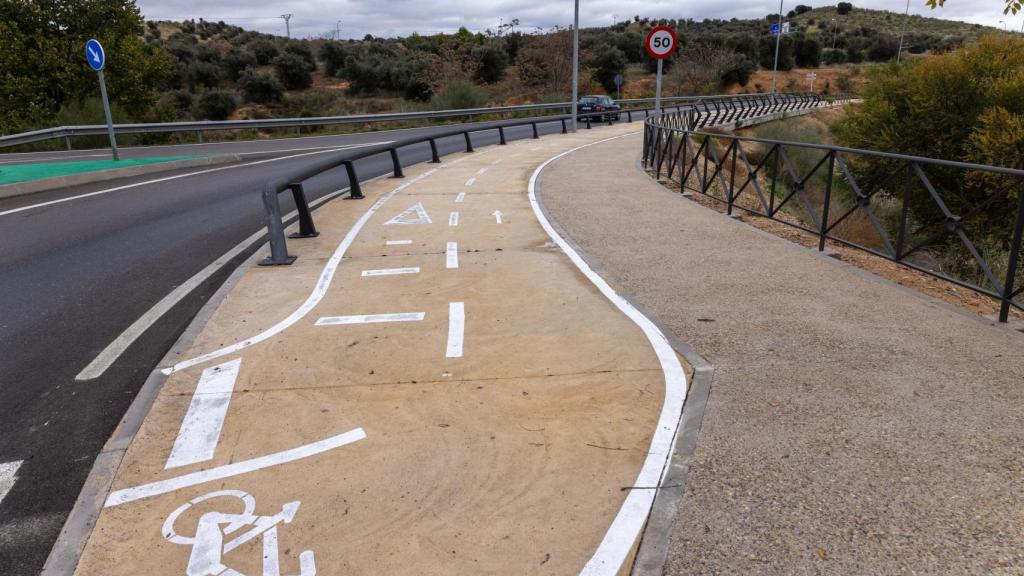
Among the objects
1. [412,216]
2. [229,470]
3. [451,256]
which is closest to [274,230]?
[451,256]

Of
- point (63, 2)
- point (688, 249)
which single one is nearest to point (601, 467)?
→ point (688, 249)

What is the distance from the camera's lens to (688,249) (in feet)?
27.5

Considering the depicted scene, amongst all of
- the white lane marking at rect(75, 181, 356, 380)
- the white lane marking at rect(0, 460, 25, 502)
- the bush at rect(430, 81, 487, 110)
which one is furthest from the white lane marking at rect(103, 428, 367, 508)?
the bush at rect(430, 81, 487, 110)

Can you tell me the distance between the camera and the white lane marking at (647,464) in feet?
9.57

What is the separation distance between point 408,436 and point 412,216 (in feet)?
23.2

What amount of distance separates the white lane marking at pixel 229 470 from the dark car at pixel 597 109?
113 feet

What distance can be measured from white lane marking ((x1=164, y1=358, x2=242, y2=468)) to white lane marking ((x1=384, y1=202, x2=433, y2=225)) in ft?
17.7

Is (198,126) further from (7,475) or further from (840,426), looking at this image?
(840,426)

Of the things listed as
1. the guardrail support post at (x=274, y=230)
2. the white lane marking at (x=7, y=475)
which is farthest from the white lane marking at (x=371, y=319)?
the white lane marking at (x=7, y=475)

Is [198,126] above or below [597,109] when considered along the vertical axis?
below

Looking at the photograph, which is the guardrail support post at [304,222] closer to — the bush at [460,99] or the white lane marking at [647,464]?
the white lane marking at [647,464]

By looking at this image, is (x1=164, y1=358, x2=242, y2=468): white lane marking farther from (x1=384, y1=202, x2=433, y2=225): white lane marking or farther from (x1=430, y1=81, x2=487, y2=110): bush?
(x1=430, y1=81, x2=487, y2=110): bush

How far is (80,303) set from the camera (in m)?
6.40

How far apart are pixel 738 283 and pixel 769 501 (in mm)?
3887
